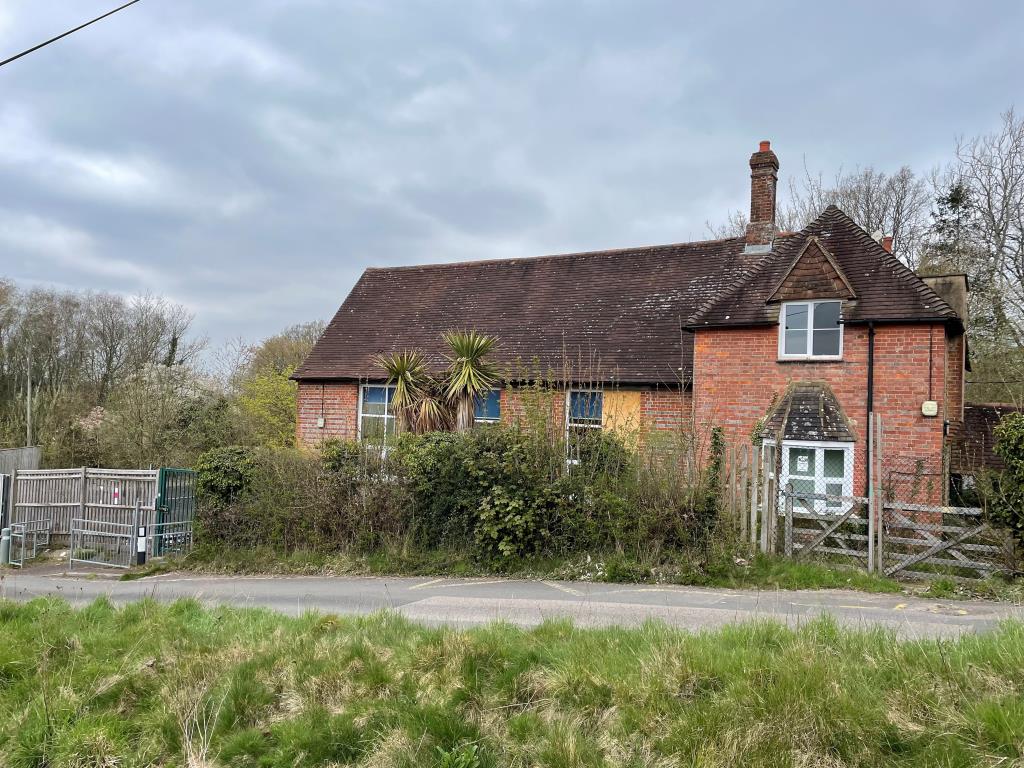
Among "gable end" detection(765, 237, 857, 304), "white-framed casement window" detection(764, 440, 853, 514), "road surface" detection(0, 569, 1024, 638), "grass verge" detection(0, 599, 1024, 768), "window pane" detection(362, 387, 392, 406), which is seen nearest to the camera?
"grass verge" detection(0, 599, 1024, 768)

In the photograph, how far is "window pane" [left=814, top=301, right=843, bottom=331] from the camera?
53.0ft

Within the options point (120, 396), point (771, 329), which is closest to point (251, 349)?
point (120, 396)

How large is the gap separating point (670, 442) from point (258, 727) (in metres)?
9.11

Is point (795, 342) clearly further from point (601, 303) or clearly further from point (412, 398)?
point (412, 398)

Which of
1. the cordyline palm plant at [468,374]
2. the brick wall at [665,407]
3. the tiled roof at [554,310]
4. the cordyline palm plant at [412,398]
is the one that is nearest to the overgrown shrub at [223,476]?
the cordyline palm plant at [412,398]

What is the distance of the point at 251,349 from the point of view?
4072 cm

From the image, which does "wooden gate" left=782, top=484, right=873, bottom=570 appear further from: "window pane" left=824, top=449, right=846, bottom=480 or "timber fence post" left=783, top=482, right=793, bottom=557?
"window pane" left=824, top=449, right=846, bottom=480

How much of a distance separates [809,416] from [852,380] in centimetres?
128

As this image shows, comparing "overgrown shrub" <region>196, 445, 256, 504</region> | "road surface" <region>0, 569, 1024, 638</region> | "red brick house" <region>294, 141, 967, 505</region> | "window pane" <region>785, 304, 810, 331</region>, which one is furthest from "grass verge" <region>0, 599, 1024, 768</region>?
"window pane" <region>785, 304, 810, 331</region>

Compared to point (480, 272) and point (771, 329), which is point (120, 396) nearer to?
point (480, 272)

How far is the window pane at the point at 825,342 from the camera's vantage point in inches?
636

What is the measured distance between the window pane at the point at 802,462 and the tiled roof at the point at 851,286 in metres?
3.03

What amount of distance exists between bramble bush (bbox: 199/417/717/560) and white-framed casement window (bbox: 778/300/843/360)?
550 cm

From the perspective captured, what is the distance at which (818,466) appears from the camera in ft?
51.2
